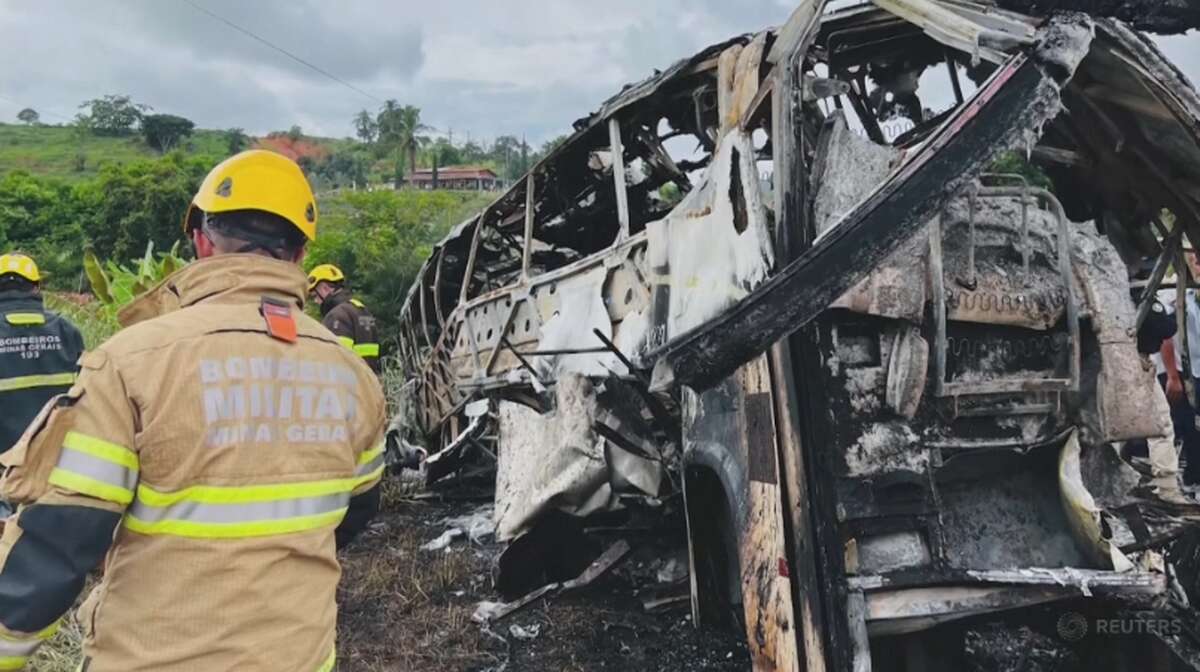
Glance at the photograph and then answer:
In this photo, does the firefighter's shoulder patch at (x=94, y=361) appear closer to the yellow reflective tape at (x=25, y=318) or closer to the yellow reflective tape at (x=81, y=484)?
the yellow reflective tape at (x=81, y=484)

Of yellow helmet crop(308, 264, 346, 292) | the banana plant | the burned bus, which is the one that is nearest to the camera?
the burned bus

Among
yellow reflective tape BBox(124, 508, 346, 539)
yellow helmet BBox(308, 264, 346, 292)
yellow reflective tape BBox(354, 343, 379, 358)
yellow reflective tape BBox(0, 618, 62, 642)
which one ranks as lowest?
yellow reflective tape BBox(0, 618, 62, 642)

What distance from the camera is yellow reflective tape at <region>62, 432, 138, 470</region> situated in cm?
131

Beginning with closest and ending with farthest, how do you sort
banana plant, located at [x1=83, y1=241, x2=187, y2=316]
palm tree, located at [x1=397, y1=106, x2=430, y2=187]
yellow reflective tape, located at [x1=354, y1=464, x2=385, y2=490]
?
yellow reflective tape, located at [x1=354, y1=464, x2=385, y2=490] → banana plant, located at [x1=83, y1=241, x2=187, y2=316] → palm tree, located at [x1=397, y1=106, x2=430, y2=187]

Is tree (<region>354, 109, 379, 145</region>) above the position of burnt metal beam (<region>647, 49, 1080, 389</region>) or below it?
above

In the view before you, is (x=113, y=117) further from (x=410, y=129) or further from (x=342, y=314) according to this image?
(x=342, y=314)

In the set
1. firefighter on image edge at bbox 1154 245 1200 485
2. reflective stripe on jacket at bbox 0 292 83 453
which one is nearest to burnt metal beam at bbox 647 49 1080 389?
reflective stripe on jacket at bbox 0 292 83 453

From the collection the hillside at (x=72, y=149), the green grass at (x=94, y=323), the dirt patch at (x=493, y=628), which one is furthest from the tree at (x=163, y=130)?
the dirt patch at (x=493, y=628)

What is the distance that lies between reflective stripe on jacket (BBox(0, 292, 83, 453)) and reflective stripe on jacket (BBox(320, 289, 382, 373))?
1887 millimetres

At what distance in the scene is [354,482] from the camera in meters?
1.72

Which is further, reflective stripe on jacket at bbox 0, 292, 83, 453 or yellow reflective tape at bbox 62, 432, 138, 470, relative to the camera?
reflective stripe on jacket at bbox 0, 292, 83, 453

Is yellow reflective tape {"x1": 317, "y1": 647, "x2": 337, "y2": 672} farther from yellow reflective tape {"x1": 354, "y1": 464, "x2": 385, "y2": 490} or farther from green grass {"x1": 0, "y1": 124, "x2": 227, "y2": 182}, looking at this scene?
green grass {"x1": 0, "y1": 124, "x2": 227, "y2": 182}

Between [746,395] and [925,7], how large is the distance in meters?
1.23

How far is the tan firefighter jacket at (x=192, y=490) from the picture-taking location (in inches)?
51.6
